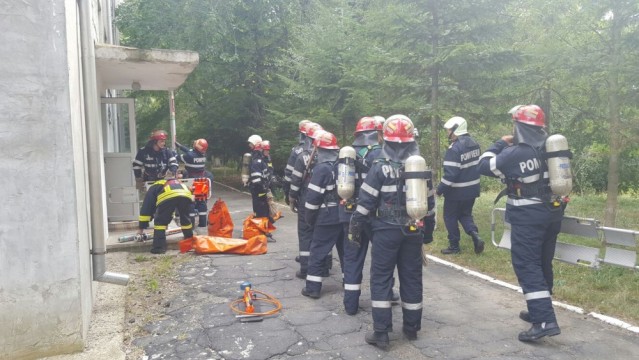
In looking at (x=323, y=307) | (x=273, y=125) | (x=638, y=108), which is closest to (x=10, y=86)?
(x=323, y=307)

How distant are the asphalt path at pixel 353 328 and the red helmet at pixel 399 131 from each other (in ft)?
6.28

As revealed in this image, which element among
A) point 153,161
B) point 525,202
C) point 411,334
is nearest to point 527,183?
point 525,202

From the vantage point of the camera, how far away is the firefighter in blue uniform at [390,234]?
4.58 metres

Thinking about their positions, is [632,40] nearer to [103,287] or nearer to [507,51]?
[507,51]

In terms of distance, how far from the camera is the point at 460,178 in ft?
25.1

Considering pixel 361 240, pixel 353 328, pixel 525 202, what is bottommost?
pixel 353 328

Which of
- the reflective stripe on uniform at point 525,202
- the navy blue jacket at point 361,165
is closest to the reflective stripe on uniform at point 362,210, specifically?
the navy blue jacket at point 361,165

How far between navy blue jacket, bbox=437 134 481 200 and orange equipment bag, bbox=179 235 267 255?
121 inches

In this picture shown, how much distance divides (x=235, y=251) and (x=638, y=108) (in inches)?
267

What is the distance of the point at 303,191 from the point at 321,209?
0.98 m

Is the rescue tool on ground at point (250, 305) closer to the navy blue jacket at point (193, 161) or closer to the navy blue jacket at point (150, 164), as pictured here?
the navy blue jacket at point (150, 164)

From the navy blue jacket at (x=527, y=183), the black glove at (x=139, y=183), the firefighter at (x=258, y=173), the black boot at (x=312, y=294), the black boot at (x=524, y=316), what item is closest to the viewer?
the navy blue jacket at (x=527, y=183)

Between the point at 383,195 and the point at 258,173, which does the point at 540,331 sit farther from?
the point at 258,173

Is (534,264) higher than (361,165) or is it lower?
lower
